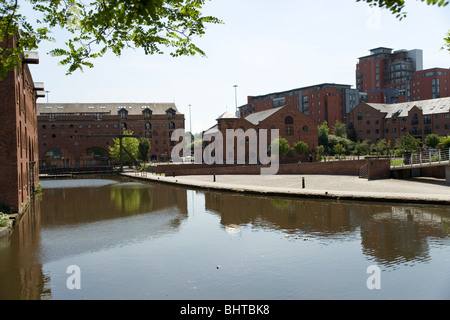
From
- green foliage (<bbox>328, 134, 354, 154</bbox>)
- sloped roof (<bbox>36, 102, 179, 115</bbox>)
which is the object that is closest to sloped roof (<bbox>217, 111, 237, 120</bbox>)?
green foliage (<bbox>328, 134, 354, 154</bbox>)

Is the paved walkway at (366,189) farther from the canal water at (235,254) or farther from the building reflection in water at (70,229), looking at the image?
the building reflection in water at (70,229)

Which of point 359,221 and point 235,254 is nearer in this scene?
point 235,254

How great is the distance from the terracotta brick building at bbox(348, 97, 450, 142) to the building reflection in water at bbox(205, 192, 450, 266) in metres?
50.9

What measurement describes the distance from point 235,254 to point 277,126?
165 feet

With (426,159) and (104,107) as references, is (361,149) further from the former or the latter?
(104,107)

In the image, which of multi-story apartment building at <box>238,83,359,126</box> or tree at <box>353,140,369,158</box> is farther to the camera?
multi-story apartment building at <box>238,83,359,126</box>

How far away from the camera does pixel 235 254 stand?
13.3 m

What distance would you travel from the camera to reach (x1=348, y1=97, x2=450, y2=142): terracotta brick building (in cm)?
6662

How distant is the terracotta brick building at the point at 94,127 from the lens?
85.9 m

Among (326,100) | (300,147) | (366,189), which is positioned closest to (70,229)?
(366,189)

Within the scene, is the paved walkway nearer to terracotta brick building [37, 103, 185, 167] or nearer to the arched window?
the arched window

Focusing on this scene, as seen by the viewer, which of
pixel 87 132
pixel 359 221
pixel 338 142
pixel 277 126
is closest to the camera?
pixel 359 221

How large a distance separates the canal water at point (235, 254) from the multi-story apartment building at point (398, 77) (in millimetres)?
94579
